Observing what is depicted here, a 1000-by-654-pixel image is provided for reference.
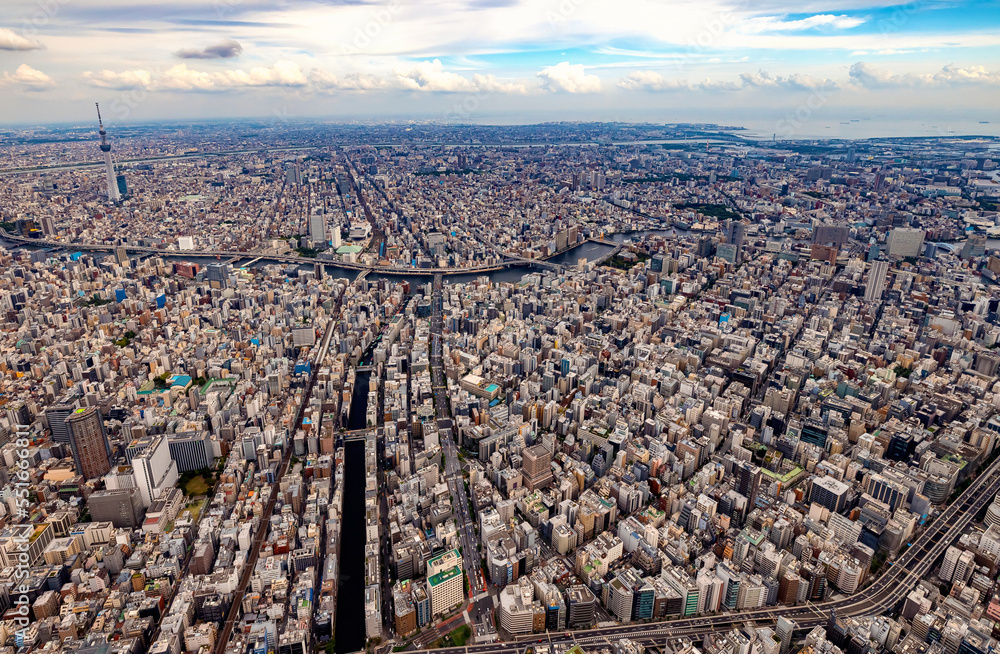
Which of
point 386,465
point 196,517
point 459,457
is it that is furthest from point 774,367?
point 196,517

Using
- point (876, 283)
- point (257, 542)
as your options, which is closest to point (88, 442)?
point (257, 542)

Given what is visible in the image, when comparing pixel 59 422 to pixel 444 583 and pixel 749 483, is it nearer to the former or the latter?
pixel 444 583

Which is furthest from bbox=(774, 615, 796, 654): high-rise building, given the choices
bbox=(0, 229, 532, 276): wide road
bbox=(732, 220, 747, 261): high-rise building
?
bbox=(732, 220, 747, 261): high-rise building

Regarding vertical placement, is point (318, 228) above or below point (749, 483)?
above

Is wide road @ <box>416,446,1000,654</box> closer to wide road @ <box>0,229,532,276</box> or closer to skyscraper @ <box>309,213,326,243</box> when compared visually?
wide road @ <box>0,229,532,276</box>

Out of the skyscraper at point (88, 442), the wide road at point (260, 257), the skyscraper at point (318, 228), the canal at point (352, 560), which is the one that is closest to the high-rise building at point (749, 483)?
the canal at point (352, 560)

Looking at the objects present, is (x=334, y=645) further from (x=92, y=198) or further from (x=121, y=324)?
(x=92, y=198)
